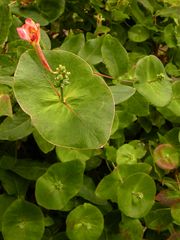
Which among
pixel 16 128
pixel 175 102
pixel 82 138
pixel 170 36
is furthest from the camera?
pixel 170 36

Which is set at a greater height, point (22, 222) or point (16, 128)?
point (16, 128)

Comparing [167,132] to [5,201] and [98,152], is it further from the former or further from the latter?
[5,201]

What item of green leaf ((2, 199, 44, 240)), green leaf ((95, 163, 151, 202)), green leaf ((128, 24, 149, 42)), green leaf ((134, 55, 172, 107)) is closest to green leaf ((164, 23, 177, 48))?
green leaf ((128, 24, 149, 42))

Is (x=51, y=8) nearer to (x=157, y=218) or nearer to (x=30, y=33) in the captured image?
(x=30, y=33)

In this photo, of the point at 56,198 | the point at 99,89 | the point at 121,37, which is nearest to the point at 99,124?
the point at 99,89

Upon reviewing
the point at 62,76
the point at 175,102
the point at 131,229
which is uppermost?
the point at 62,76

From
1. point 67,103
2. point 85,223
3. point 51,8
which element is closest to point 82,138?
point 67,103

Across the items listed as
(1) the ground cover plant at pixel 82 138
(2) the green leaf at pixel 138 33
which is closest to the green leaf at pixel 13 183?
(1) the ground cover plant at pixel 82 138
